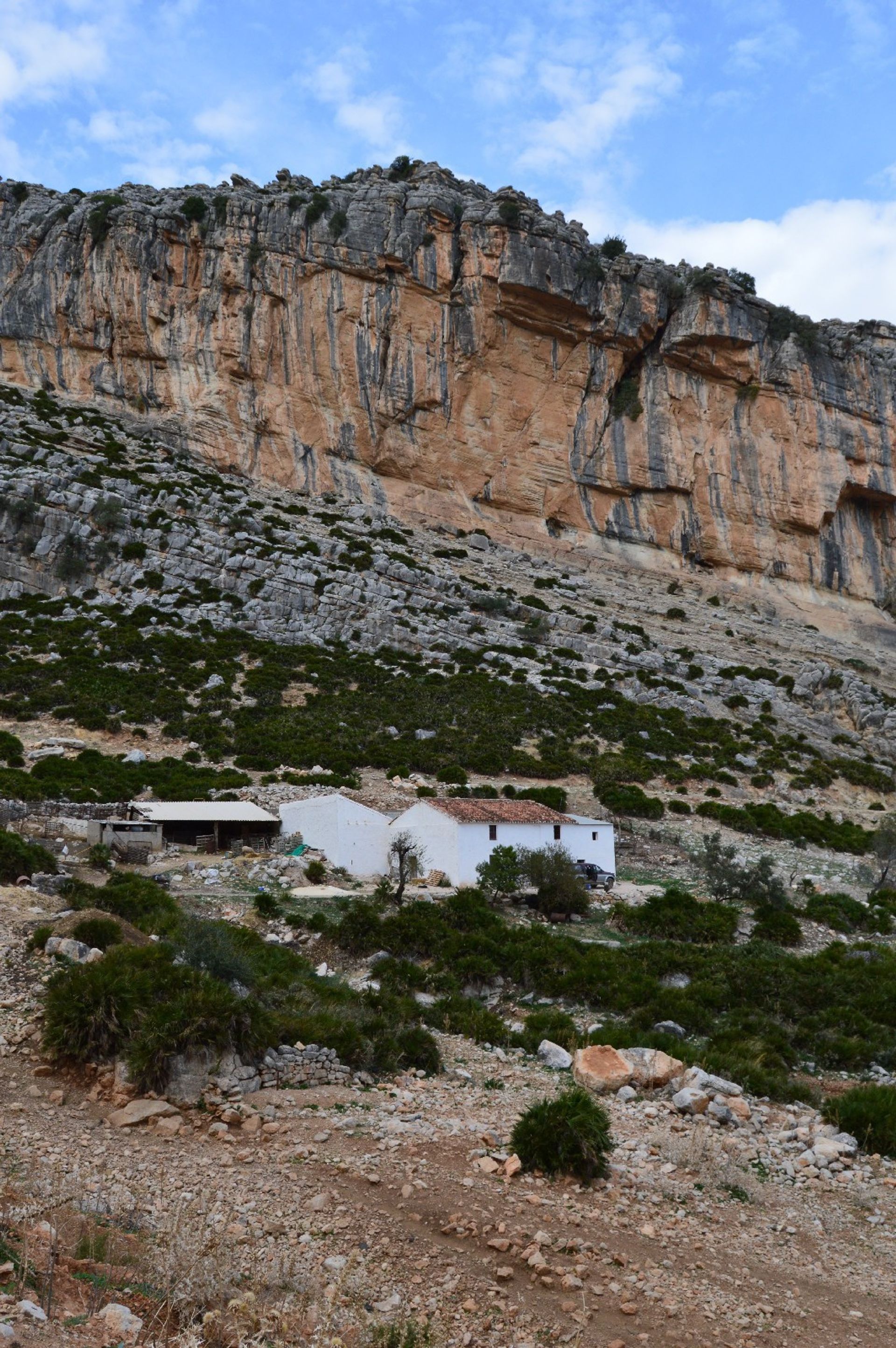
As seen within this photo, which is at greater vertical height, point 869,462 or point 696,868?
point 869,462

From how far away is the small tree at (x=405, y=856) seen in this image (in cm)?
2261

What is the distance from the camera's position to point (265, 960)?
14125mm

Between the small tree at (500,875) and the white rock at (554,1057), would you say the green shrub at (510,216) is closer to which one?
the small tree at (500,875)

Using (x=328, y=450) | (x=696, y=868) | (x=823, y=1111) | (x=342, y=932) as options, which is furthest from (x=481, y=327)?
(x=823, y=1111)

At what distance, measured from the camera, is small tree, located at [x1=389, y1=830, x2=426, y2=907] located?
890 inches

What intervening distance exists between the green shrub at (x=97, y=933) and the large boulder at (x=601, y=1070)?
5.36 m

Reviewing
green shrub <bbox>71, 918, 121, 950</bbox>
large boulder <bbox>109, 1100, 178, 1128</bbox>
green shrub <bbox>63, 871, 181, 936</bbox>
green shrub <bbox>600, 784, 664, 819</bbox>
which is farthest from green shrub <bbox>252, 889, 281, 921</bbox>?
green shrub <bbox>600, 784, 664, 819</bbox>

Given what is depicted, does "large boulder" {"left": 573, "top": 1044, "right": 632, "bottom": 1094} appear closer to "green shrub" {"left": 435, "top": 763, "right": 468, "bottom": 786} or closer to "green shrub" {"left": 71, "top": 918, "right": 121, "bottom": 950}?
"green shrub" {"left": 71, "top": 918, "right": 121, "bottom": 950}

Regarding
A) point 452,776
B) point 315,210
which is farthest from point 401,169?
point 452,776

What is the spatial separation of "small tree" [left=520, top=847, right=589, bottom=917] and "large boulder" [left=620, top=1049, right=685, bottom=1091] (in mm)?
10167

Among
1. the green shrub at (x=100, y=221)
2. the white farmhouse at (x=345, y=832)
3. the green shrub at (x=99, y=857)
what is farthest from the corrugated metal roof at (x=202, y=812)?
the green shrub at (x=100, y=221)

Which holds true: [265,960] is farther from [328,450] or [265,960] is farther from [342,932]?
[328,450]

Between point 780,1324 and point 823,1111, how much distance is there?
14.6ft

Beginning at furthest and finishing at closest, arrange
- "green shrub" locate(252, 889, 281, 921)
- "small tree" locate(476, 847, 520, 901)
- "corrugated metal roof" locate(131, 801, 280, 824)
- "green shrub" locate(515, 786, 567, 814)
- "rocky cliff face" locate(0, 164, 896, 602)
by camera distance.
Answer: "rocky cliff face" locate(0, 164, 896, 602)
"green shrub" locate(515, 786, 567, 814)
"corrugated metal roof" locate(131, 801, 280, 824)
"small tree" locate(476, 847, 520, 901)
"green shrub" locate(252, 889, 281, 921)
